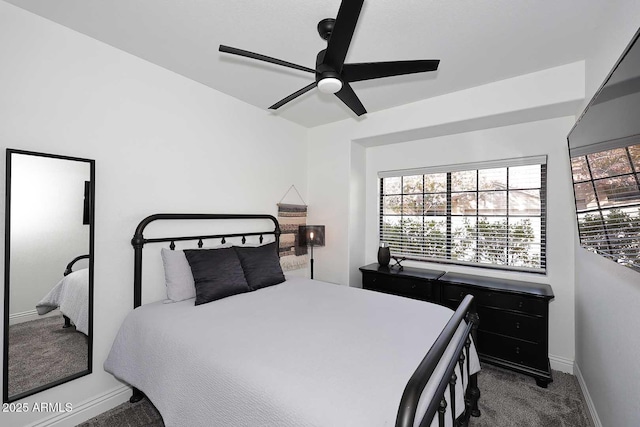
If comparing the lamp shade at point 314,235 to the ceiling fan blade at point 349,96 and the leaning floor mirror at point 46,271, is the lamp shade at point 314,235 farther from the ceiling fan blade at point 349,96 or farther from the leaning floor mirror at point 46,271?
the leaning floor mirror at point 46,271

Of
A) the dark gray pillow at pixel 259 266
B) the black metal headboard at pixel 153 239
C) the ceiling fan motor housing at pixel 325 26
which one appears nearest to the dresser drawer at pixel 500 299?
the dark gray pillow at pixel 259 266

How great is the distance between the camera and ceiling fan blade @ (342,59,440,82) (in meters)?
1.70

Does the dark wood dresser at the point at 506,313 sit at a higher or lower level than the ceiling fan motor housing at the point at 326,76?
lower

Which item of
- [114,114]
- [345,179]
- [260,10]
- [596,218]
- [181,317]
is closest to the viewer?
[596,218]

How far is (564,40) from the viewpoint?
2.11 m

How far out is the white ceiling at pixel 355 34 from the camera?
182cm

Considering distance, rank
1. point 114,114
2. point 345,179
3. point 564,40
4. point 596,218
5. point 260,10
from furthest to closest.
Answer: point 345,179 → point 114,114 → point 564,40 → point 260,10 → point 596,218

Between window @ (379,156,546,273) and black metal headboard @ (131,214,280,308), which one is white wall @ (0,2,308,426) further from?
window @ (379,156,546,273)

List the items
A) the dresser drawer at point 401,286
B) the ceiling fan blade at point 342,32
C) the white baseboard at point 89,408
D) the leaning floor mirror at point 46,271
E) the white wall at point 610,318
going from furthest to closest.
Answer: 1. the dresser drawer at point 401,286
2. the white baseboard at point 89,408
3. the leaning floor mirror at point 46,271
4. the white wall at point 610,318
5. the ceiling fan blade at point 342,32

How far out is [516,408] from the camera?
2221 millimetres

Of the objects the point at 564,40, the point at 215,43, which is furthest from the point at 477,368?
the point at 215,43

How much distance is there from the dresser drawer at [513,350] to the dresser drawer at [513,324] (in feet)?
0.16

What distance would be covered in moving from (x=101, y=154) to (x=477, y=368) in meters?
3.16

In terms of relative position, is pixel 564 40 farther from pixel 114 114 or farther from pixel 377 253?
pixel 114 114
